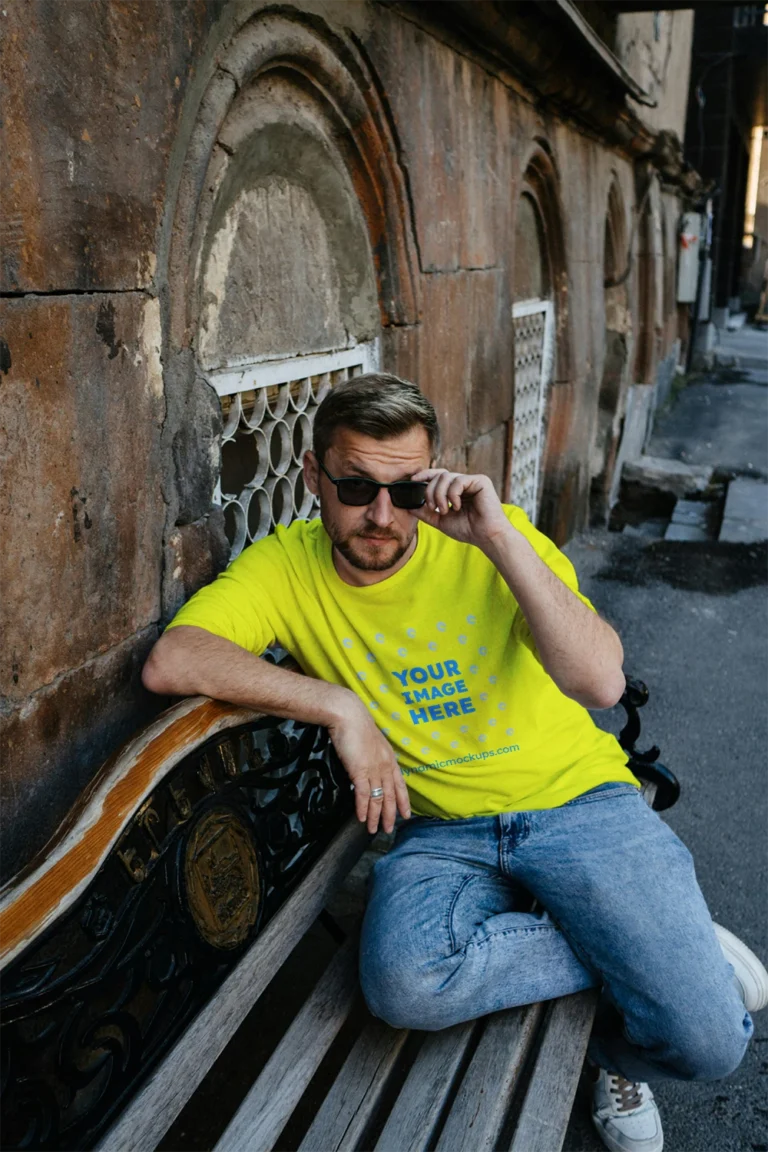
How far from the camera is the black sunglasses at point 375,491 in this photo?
7.50 ft

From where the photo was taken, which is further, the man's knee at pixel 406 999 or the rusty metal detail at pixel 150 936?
the man's knee at pixel 406 999

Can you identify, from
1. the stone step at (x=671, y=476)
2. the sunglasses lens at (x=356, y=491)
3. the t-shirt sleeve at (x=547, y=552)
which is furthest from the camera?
the stone step at (x=671, y=476)

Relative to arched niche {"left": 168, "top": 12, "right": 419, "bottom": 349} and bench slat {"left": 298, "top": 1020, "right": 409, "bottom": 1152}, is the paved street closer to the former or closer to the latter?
bench slat {"left": 298, "top": 1020, "right": 409, "bottom": 1152}

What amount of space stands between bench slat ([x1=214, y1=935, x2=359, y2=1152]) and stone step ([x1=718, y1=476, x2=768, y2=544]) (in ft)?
20.0

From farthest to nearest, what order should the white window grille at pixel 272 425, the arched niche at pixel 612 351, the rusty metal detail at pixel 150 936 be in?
the arched niche at pixel 612 351 → the white window grille at pixel 272 425 → the rusty metal detail at pixel 150 936

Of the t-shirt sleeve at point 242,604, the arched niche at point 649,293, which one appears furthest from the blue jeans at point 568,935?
the arched niche at point 649,293

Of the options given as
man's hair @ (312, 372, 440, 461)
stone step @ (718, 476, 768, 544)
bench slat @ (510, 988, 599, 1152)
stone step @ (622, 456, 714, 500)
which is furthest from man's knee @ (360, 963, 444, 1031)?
stone step @ (622, 456, 714, 500)

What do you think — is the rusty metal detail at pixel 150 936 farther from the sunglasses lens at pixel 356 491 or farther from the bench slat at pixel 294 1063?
the sunglasses lens at pixel 356 491

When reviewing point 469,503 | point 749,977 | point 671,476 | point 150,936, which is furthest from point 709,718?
point 671,476

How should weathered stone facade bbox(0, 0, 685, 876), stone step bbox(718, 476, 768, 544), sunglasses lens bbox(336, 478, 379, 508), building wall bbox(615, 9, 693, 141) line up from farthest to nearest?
1. building wall bbox(615, 9, 693, 141)
2. stone step bbox(718, 476, 768, 544)
3. sunglasses lens bbox(336, 478, 379, 508)
4. weathered stone facade bbox(0, 0, 685, 876)

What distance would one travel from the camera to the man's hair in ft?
7.57

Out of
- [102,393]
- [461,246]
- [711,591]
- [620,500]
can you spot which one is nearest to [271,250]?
[102,393]

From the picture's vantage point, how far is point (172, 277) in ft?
7.86

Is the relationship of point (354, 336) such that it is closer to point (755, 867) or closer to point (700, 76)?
point (755, 867)
